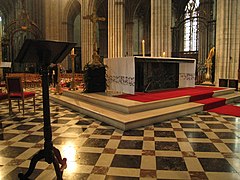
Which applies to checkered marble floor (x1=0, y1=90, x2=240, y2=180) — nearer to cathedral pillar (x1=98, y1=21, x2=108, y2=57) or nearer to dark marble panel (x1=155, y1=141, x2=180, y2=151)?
dark marble panel (x1=155, y1=141, x2=180, y2=151)

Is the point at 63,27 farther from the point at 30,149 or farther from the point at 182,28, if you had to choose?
the point at 30,149

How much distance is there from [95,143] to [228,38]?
354 inches

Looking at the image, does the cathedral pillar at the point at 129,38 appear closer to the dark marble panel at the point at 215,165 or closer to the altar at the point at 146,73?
the altar at the point at 146,73

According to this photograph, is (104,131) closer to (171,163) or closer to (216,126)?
(171,163)

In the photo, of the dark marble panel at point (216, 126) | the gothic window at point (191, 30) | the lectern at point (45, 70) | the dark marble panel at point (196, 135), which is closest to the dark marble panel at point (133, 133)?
the dark marble panel at point (196, 135)

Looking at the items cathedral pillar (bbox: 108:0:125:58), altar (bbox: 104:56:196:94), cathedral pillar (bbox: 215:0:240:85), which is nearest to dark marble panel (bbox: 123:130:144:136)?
altar (bbox: 104:56:196:94)

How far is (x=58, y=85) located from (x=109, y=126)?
4966 millimetres

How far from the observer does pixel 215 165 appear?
2.76 meters

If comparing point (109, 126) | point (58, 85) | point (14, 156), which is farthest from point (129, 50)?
point (14, 156)

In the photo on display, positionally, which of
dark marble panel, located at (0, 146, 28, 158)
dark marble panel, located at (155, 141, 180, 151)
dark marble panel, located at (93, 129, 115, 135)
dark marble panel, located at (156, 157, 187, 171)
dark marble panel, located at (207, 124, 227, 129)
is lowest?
dark marble panel, located at (156, 157, 187, 171)

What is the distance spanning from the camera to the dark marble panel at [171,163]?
269 cm

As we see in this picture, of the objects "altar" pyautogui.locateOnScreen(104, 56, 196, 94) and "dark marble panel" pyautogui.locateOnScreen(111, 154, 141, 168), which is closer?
"dark marble panel" pyautogui.locateOnScreen(111, 154, 141, 168)

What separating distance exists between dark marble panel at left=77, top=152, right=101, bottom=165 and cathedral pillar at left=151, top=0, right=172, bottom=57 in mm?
8441

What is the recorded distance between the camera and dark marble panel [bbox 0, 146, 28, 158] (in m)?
3.11
